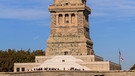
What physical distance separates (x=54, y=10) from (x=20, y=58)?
20230 millimetres

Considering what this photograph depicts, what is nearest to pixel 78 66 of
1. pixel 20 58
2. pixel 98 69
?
pixel 98 69

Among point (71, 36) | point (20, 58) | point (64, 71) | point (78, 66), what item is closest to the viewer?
point (64, 71)

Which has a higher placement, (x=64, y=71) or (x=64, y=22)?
(x=64, y=22)

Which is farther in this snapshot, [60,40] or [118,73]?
[60,40]

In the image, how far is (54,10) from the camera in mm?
127312

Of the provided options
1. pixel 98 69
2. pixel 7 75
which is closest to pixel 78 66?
pixel 98 69

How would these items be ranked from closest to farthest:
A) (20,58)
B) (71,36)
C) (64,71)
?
(64,71) → (71,36) → (20,58)

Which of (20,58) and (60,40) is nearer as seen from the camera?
(60,40)

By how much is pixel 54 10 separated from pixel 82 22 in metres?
6.80

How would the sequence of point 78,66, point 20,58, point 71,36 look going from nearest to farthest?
point 78,66 < point 71,36 < point 20,58

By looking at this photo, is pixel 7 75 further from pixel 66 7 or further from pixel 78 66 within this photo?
pixel 66 7

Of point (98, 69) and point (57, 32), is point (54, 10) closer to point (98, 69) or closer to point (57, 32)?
point (57, 32)

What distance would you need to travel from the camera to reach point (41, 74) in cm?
10600

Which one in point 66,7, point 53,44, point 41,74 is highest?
point 66,7
